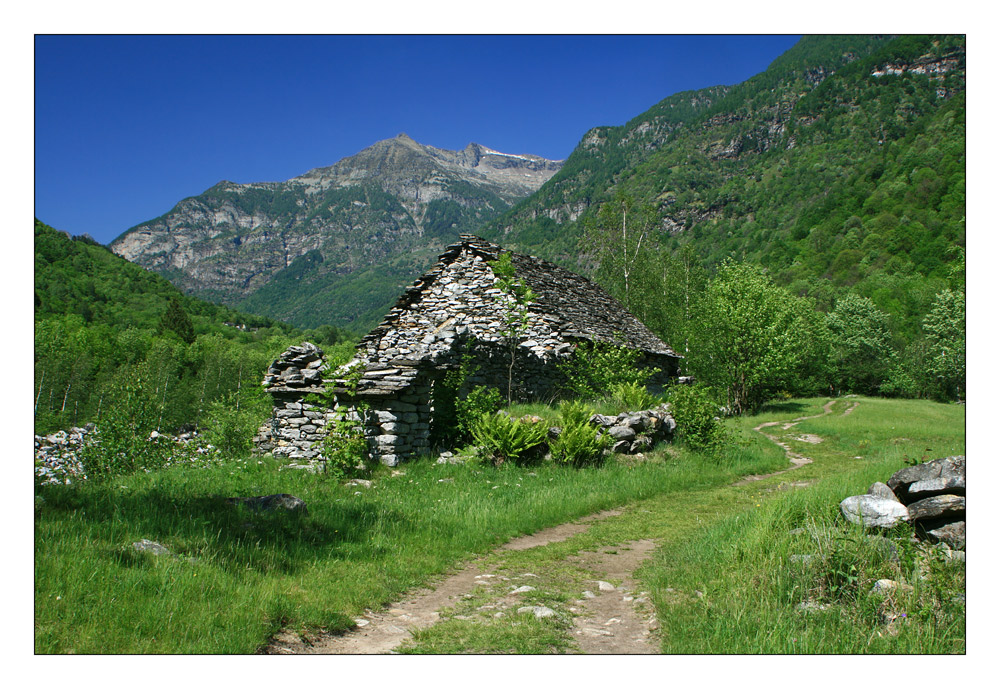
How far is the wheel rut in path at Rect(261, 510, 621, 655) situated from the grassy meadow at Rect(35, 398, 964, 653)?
0.14 metres

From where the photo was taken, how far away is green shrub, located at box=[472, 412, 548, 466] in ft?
37.2

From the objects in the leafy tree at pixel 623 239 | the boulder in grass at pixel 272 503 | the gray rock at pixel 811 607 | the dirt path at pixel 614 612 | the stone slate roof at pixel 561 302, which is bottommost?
the dirt path at pixel 614 612

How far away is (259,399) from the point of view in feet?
43.6

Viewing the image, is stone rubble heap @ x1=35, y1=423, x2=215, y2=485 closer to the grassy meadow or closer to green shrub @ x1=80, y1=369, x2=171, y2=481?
green shrub @ x1=80, y1=369, x2=171, y2=481

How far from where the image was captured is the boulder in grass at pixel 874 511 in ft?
16.4

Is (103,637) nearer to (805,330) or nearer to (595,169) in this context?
(805,330)

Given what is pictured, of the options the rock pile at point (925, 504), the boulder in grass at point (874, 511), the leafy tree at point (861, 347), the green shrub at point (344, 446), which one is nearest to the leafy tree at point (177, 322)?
the green shrub at point (344, 446)

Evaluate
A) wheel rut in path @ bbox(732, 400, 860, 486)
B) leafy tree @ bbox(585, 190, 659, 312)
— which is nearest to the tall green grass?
wheel rut in path @ bbox(732, 400, 860, 486)

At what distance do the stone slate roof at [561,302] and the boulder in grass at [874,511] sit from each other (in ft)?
40.6

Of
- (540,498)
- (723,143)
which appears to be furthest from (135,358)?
(723,143)

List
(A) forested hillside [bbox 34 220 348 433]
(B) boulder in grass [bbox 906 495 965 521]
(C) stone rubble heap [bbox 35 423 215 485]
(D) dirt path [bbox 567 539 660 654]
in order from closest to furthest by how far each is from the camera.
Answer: (D) dirt path [bbox 567 539 660 654]
(B) boulder in grass [bbox 906 495 965 521]
(C) stone rubble heap [bbox 35 423 215 485]
(A) forested hillside [bbox 34 220 348 433]

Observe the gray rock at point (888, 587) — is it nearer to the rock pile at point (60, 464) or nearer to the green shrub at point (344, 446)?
the green shrub at point (344, 446)

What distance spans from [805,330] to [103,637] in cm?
3943

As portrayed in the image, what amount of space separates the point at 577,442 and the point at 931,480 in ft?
22.7
